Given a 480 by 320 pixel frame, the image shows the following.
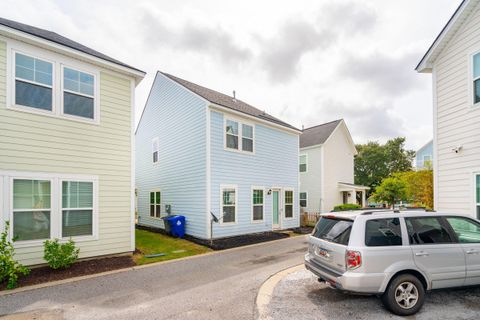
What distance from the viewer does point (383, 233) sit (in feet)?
13.9

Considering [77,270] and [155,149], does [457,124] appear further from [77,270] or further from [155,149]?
[155,149]

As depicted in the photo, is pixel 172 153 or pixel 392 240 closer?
Answer: pixel 392 240

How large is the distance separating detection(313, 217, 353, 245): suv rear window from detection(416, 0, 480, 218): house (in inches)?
204

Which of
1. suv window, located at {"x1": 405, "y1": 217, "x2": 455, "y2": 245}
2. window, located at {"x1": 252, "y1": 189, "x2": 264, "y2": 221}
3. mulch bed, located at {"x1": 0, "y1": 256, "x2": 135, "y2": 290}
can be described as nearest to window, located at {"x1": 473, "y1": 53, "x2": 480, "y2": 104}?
suv window, located at {"x1": 405, "y1": 217, "x2": 455, "y2": 245}

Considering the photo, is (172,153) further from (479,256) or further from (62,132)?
(479,256)

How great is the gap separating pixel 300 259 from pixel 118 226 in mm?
6231

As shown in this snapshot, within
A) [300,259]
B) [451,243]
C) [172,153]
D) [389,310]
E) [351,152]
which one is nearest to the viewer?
[389,310]

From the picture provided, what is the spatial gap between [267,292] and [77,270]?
5.29m

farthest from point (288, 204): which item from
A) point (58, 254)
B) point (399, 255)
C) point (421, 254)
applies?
point (58, 254)

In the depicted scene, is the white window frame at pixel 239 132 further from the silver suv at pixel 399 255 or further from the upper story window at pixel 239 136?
the silver suv at pixel 399 255

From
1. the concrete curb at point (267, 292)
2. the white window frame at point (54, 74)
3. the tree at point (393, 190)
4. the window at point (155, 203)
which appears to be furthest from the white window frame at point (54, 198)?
the tree at point (393, 190)

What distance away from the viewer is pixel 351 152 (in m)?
22.8

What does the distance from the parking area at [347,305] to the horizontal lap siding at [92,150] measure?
5925mm

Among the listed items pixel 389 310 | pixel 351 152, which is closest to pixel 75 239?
pixel 389 310
